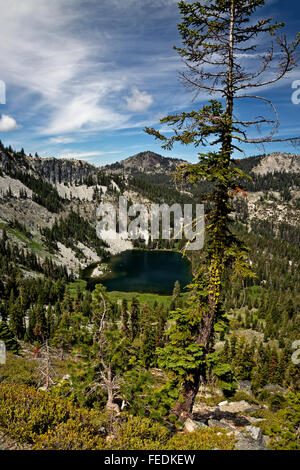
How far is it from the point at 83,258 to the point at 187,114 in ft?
573

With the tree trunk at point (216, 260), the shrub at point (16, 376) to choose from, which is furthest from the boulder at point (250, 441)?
the shrub at point (16, 376)

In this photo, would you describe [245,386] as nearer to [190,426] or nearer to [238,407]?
[238,407]

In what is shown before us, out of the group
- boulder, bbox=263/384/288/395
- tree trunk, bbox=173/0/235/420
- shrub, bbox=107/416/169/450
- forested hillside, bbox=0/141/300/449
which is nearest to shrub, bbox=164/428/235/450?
forested hillside, bbox=0/141/300/449

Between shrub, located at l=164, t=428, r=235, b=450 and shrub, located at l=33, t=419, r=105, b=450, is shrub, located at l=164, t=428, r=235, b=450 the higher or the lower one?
the lower one

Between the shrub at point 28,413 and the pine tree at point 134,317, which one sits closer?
the shrub at point 28,413

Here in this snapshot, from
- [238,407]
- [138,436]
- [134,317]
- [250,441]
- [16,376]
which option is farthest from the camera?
[134,317]

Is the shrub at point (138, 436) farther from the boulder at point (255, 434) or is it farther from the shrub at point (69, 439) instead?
the boulder at point (255, 434)

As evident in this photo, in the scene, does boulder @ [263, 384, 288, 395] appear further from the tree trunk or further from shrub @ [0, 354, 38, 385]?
the tree trunk

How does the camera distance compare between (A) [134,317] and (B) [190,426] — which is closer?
(B) [190,426]

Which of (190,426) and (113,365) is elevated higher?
(113,365)

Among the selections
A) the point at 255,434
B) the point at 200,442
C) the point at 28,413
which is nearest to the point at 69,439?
the point at 28,413

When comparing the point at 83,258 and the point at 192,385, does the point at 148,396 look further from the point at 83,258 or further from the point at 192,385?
the point at 83,258

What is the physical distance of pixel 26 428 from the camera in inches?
Answer: 333
